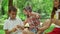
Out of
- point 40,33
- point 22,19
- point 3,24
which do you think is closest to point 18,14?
point 22,19

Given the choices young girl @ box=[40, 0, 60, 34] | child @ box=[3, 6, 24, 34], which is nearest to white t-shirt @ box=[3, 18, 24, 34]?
child @ box=[3, 6, 24, 34]

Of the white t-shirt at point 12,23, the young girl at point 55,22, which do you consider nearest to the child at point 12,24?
the white t-shirt at point 12,23

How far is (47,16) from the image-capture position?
7.04ft

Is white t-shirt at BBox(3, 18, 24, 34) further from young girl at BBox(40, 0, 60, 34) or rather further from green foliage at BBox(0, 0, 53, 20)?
young girl at BBox(40, 0, 60, 34)

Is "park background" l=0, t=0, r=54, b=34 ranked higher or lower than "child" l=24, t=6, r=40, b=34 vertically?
higher

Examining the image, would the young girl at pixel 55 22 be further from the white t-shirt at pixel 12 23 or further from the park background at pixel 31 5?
the white t-shirt at pixel 12 23

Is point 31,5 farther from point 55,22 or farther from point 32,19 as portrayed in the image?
point 55,22

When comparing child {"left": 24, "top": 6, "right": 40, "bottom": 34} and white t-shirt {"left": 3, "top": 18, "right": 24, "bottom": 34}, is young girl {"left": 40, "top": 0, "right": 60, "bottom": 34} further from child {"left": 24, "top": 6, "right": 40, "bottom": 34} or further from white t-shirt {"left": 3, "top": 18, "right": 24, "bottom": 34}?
white t-shirt {"left": 3, "top": 18, "right": 24, "bottom": 34}

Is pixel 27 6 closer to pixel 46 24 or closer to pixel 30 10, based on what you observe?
pixel 30 10

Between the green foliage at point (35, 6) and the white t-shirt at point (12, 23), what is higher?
the green foliage at point (35, 6)

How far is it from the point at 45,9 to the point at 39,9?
0.07 m

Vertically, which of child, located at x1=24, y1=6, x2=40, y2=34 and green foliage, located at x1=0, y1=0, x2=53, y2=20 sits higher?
green foliage, located at x1=0, y1=0, x2=53, y2=20

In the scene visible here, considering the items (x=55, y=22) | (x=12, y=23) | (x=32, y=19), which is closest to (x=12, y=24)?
(x=12, y=23)

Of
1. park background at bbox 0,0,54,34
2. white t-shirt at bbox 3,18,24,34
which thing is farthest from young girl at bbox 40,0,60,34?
white t-shirt at bbox 3,18,24,34
